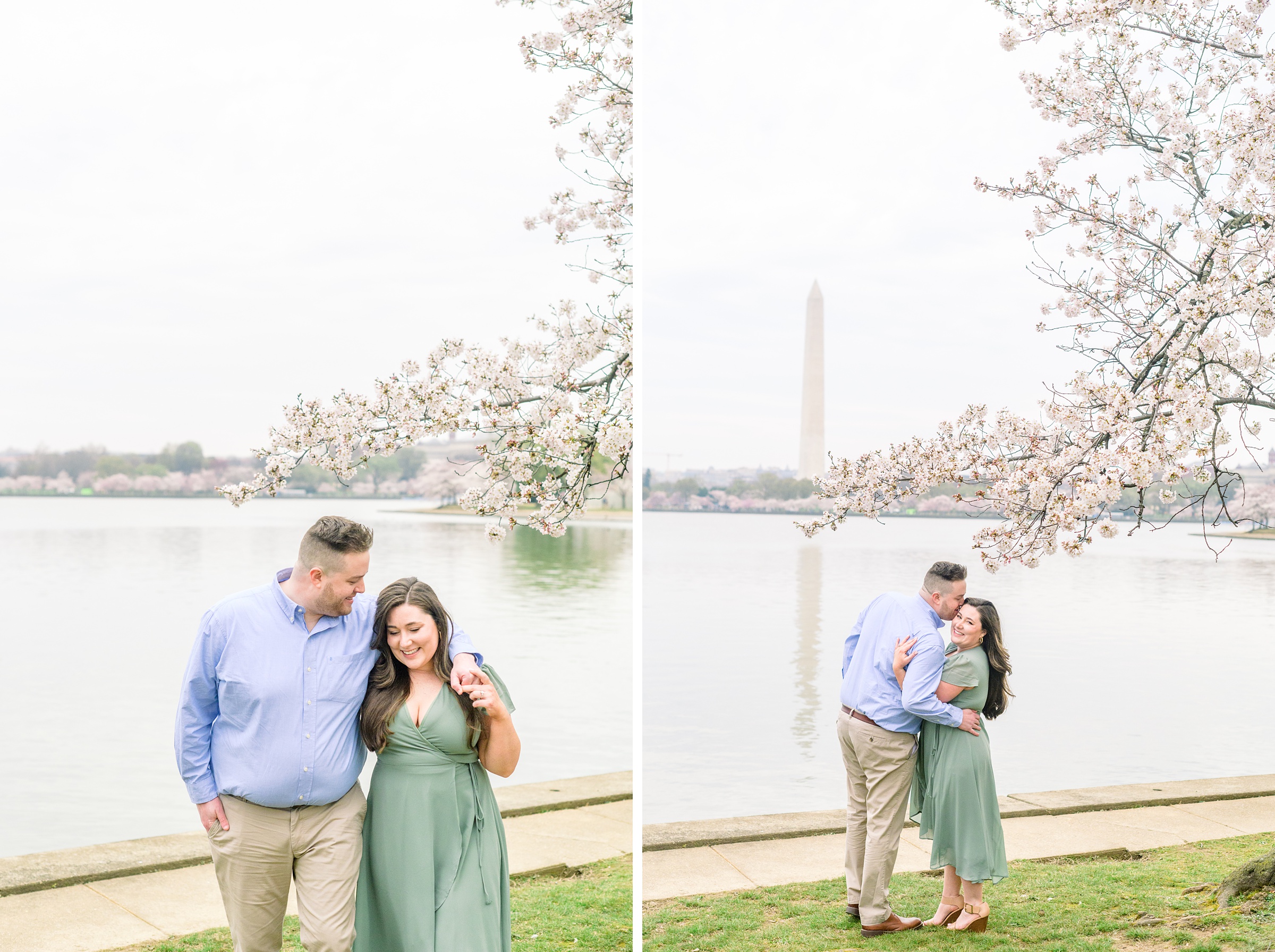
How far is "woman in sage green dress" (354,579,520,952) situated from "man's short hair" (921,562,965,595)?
6.02 feet

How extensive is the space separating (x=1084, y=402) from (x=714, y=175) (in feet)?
94.7

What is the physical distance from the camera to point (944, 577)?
409 centimetres

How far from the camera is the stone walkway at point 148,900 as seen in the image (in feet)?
13.6

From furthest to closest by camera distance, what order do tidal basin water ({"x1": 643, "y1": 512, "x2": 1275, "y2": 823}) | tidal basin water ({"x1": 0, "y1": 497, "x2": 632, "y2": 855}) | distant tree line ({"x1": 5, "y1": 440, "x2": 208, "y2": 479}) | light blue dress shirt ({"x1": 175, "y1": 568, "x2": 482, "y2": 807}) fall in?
distant tree line ({"x1": 5, "y1": 440, "x2": 208, "y2": 479}), tidal basin water ({"x1": 0, "y1": 497, "x2": 632, "y2": 855}), tidal basin water ({"x1": 643, "y1": 512, "x2": 1275, "y2": 823}), light blue dress shirt ({"x1": 175, "y1": 568, "x2": 482, "y2": 807})

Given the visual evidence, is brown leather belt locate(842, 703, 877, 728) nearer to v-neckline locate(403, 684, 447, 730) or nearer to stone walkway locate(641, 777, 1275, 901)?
stone walkway locate(641, 777, 1275, 901)

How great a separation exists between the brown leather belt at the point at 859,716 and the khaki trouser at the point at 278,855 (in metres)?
2.02

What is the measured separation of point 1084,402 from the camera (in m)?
4.59

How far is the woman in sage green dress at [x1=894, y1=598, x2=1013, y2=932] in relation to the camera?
4082mm

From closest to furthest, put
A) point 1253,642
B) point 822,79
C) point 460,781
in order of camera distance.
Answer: point 460,781 < point 1253,642 < point 822,79

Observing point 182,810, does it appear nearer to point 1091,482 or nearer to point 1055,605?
point 1091,482

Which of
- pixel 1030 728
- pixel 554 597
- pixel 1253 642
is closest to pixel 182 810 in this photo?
pixel 1030 728

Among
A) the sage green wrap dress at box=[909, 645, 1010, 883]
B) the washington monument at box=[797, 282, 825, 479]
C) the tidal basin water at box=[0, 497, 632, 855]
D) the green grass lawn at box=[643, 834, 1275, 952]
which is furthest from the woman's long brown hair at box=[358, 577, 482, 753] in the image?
the washington monument at box=[797, 282, 825, 479]

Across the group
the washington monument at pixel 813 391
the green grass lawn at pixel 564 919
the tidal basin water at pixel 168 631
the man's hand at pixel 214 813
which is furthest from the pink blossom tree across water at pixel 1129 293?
the washington monument at pixel 813 391

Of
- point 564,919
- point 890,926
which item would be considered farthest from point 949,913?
point 564,919
